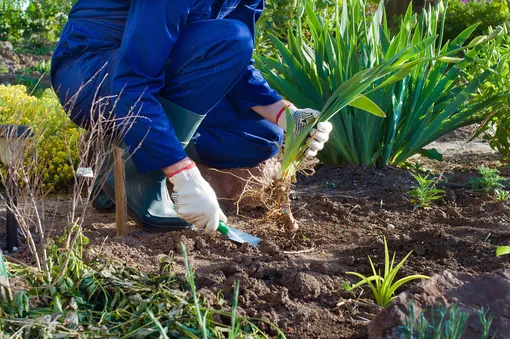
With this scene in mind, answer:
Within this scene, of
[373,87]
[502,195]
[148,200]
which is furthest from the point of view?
[373,87]

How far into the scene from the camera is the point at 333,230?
283 centimetres

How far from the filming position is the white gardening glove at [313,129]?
2.64m

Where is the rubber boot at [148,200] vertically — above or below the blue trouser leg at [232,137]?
below

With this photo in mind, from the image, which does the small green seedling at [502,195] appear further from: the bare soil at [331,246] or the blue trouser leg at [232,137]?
the blue trouser leg at [232,137]

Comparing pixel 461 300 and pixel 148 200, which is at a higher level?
pixel 461 300

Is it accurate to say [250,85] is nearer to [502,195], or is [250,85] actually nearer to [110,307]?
[502,195]

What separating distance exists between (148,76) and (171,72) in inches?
10.5

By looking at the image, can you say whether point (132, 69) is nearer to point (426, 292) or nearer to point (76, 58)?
point (76, 58)

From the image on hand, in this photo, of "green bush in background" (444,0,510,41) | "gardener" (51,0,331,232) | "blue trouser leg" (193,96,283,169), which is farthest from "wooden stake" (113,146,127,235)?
"green bush in background" (444,0,510,41)

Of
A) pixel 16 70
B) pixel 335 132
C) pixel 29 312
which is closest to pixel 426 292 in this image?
pixel 29 312

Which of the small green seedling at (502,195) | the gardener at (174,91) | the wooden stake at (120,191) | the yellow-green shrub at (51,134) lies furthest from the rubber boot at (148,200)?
the small green seedling at (502,195)

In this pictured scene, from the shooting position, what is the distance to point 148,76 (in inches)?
93.9

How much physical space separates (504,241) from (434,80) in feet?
4.50

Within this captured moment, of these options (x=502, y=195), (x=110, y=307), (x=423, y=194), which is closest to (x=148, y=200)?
(x=110, y=307)
